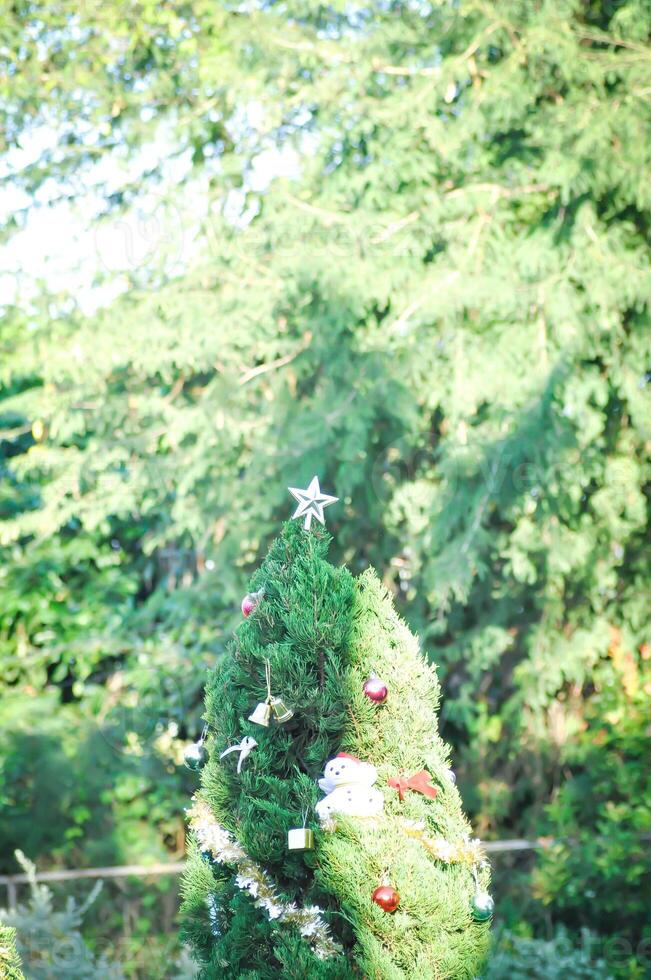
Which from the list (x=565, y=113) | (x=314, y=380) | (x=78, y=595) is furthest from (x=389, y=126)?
(x=78, y=595)

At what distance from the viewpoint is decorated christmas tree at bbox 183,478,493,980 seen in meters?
2.37

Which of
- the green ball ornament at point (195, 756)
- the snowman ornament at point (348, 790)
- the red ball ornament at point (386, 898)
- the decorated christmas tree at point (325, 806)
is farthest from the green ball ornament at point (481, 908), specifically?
the green ball ornament at point (195, 756)

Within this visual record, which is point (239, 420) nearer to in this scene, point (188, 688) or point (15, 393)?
point (188, 688)

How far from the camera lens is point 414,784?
2.49 metres

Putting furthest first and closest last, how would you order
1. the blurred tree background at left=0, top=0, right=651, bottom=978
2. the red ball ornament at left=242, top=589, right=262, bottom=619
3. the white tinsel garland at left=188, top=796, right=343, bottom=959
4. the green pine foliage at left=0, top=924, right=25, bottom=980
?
the blurred tree background at left=0, top=0, right=651, bottom=978
the red ball ornament at left=242, top=589, right=262, bottom=619
the white tinsel garland at left=188, top=796, right=343, bottom=959
the green pine foliage at left=0, top=924, right=25, bottom=980

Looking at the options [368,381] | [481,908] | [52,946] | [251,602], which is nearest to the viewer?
[481,908]

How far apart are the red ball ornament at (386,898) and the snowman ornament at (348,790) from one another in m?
0.17

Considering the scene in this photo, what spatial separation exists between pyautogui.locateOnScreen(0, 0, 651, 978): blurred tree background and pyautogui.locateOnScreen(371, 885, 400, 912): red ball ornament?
8.42 ft

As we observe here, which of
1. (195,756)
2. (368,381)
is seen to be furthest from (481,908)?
(368,381)

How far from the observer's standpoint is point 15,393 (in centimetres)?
679

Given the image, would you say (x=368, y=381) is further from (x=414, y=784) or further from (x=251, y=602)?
(x=414, y=784)

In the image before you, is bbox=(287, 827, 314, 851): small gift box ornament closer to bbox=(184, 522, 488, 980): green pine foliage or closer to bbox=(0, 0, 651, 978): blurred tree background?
bbox=(184, 522, 488, 980): green pine foliage

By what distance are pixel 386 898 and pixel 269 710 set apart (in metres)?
0.50

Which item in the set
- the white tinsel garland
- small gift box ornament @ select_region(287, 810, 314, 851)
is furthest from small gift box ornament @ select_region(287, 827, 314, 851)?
the white tinsel garland
